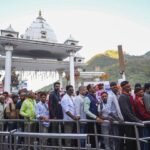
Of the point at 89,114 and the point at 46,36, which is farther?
the point at 46,36

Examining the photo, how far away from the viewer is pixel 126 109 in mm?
4336

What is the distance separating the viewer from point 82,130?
17.8 feet

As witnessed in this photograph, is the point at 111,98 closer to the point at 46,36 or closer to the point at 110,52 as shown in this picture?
the point at 46,36

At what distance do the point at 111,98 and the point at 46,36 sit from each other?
19.3 m

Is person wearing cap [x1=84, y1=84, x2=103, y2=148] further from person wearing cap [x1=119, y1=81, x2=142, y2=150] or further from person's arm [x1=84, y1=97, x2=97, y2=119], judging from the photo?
person wearing cap [x1=119, y1=81, x2=142, y2=150]

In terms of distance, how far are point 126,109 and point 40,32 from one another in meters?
19.9

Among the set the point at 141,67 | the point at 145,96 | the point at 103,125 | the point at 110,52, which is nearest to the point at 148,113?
the point at 145,96

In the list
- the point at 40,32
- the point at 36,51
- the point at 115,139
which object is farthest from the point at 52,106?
the point at 40,32

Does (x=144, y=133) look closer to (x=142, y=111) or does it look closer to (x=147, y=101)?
(x=142, y=111)

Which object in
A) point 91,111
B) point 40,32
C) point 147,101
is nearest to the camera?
point 147,101

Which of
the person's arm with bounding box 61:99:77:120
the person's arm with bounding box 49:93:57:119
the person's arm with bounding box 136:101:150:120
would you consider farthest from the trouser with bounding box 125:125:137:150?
the person's arm with bounding box 49:93:57:119

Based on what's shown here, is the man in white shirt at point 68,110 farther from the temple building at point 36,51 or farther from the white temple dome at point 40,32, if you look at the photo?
the white temple dome at point 40,32

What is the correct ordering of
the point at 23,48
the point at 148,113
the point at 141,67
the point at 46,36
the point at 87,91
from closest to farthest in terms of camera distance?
the point at 148,113, the point at 87,91, the point at 23,48, the point at 46,36, the point at 141,67

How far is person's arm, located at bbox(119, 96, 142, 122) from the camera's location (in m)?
4.24
